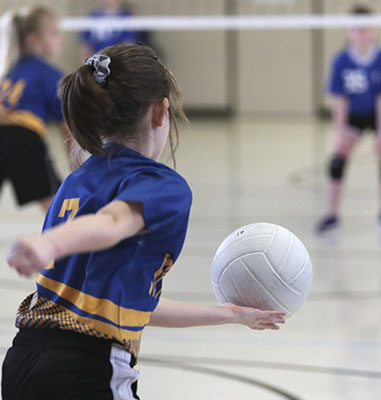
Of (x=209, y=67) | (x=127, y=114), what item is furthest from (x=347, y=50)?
(x=209, y=67)

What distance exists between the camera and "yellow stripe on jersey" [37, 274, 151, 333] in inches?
69.4

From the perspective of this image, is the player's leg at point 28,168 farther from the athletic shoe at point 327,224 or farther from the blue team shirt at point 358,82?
the blue team shirt at point 358,82

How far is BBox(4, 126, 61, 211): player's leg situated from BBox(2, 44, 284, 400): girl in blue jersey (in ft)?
10.8

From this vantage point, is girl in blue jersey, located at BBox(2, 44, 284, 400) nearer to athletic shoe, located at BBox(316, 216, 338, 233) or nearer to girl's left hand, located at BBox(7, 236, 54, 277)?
girl's left hand, located at BBox(7, 236, 54, 277)

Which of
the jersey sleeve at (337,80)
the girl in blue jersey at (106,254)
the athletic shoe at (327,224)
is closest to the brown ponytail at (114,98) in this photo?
the girl in blue jersey at (106,254)

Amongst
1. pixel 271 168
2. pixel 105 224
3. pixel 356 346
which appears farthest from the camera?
pixel 271 168

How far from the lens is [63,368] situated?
68.7 inches

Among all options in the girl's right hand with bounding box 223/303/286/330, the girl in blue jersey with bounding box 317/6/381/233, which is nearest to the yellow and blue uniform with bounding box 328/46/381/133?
the girl in blue jersey with bounding box 317/6/381/233

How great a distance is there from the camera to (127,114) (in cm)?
177

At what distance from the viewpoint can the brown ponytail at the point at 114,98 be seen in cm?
175

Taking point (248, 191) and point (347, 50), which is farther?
point (248, 191)

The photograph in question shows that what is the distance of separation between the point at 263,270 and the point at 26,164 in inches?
125

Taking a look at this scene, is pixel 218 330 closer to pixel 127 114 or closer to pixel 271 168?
pixel 127 114

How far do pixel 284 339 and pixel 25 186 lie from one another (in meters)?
1.98
